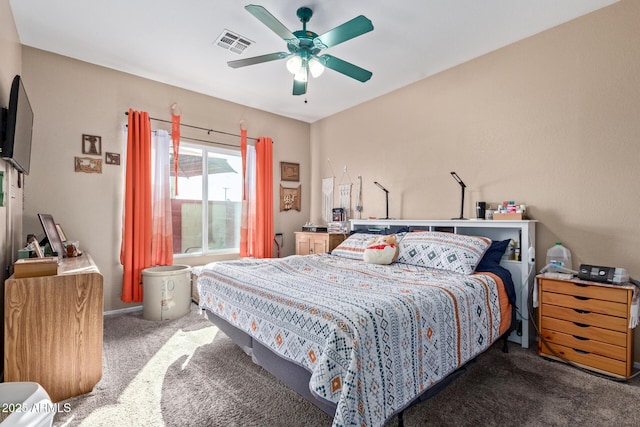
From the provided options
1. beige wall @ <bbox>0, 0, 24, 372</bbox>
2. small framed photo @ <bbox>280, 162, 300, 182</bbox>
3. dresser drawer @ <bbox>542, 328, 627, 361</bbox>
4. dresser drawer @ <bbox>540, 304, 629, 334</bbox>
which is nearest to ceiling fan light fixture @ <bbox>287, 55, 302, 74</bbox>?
beige wall @ <bbox>0, 0, 24, 372</bbox>

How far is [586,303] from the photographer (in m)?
2.19

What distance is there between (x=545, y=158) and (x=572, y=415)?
6.48 feet

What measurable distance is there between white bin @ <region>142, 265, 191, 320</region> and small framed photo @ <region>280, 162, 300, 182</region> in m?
2.17

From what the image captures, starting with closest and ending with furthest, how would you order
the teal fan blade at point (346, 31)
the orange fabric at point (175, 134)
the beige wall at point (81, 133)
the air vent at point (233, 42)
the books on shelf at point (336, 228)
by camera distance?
the teal fan blade at point (346, 31) < the air vent at point (233, 42) < the beige wall at point (81, 133) < the orange fabric at point (175, 134) < the books on shelf at point (336, 228)

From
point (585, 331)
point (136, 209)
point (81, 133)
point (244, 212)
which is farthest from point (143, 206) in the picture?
point (585, 331)

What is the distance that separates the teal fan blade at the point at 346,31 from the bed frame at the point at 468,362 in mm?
1935

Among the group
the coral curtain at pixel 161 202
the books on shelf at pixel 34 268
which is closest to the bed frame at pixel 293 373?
the books on shelf at pixel 34 268

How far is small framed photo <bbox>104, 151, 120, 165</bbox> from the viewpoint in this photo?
336cm

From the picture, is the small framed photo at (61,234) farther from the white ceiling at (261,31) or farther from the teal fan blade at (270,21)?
the teal fan blade at (270,21)

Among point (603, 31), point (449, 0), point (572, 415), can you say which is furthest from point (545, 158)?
point (572, 415)

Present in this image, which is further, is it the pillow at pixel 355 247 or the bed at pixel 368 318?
the pillow at pixel 355 247

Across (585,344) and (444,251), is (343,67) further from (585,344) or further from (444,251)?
(585,344)

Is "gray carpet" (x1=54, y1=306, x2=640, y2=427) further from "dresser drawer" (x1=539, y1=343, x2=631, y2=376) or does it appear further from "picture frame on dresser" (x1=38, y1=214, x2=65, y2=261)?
"picture frame on dresser" (x1=38, y1=214, x2=65, y2=261)

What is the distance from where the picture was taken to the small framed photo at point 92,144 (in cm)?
324
